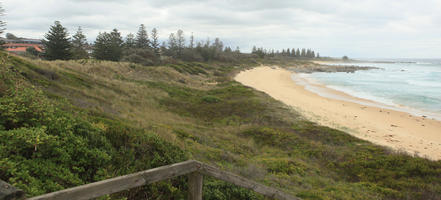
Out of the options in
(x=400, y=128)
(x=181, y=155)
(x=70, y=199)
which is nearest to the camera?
(x=70, y=199)

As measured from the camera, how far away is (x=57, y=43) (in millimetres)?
33562

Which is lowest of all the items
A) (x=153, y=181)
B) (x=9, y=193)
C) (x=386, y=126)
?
(x=386, y=126)

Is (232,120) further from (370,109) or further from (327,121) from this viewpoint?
(370,109)

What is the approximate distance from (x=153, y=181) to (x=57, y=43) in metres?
38.7

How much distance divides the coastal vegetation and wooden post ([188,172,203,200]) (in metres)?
0.80

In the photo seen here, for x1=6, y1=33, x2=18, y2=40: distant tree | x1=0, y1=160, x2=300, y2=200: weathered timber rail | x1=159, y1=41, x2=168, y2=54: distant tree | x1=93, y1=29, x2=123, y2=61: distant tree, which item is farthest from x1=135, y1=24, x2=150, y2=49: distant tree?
x1=0, y1=160, x2=300, y2=200: weathered timber rail

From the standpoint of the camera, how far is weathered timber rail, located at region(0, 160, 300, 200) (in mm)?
2035

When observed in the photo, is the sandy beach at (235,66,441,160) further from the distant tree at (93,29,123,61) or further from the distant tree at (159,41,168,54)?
the distant tree at (159,41,168,54)

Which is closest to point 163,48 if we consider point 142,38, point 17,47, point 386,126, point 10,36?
point 142,38

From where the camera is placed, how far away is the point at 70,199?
201 centimetres

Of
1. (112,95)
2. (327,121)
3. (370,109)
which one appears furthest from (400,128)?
(112,95)

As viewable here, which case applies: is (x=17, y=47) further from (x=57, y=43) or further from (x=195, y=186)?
(x=195, y=186)

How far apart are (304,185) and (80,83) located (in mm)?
13173

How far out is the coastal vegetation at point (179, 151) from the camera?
3492 millimetres
